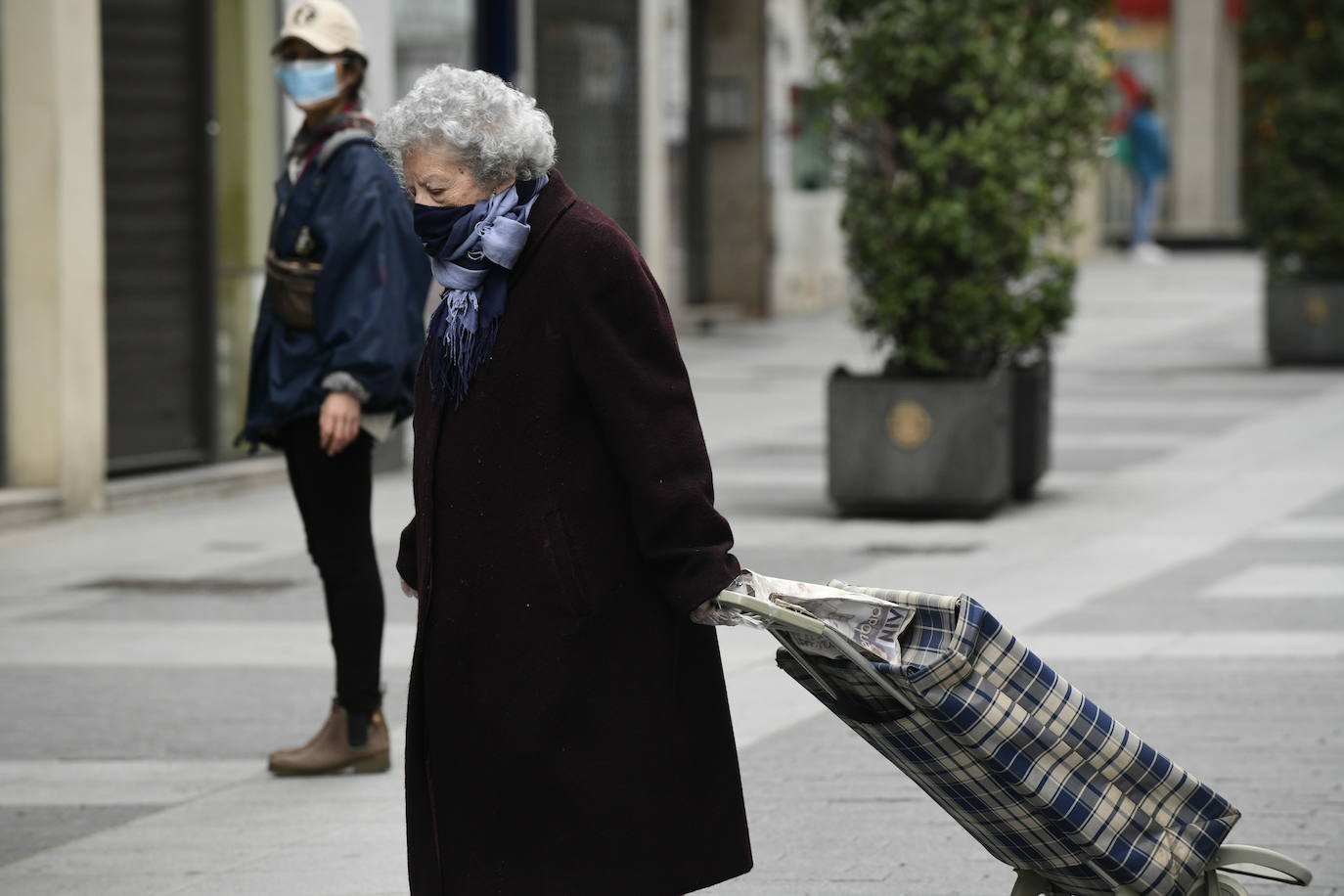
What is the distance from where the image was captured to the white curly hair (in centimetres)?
366

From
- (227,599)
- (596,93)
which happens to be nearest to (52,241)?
(227,599)

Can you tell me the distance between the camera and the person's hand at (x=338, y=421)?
5477 mm

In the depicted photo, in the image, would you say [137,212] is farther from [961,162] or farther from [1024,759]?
[1024,759]

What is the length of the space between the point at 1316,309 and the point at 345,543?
1345cm

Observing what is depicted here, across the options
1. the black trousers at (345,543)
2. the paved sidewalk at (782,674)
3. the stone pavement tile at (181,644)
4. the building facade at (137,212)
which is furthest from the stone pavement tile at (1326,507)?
the black trousers at (345,543)

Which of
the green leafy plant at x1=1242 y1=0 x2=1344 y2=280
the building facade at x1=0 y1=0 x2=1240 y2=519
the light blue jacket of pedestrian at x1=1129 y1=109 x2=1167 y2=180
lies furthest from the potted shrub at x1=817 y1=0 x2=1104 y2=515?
the light blue jacket of pedestrian at x1=1129 y1=109 x2=1167 y2=180

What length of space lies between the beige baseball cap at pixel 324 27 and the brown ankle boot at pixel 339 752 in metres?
1.65

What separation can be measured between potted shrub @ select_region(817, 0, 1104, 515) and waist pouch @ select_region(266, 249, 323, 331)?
5.13m

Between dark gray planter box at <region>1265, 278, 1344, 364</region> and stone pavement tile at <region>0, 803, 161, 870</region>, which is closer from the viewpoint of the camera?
stone pavement tile at <region>0, 803, 161, 870</region>

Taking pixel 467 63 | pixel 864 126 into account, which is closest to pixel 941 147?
pixel 864 126

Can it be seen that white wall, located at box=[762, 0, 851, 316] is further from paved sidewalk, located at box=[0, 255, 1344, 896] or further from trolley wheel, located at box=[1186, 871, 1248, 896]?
trolley wheel, located at box=[1186, 871, 1248, 896]

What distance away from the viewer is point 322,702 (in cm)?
682

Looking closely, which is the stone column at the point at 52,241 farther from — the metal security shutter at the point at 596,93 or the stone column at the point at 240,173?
the metal security shutter at the point at 596,93

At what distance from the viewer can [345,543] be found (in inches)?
224
